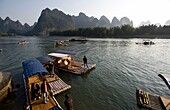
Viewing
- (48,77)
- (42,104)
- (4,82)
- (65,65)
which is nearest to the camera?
(42,104)

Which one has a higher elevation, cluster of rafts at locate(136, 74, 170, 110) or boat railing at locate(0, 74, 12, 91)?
boat railing at locate(0, 74, 12, 91)

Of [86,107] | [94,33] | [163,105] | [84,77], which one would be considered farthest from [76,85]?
[94,33]

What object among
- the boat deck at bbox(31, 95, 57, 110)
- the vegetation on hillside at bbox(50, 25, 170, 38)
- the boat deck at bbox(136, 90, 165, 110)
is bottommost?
the boat deck at bbox(136, 90, 165, 110)

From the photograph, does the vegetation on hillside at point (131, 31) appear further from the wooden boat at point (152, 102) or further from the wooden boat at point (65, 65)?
the wooden boat at point (152, 102)

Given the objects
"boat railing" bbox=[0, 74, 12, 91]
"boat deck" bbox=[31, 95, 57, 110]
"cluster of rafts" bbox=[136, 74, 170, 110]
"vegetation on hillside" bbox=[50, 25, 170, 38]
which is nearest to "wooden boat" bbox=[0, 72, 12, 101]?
"boat railing" bbox=[0, 74, 12, 91]

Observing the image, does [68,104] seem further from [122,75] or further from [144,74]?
[144,74]

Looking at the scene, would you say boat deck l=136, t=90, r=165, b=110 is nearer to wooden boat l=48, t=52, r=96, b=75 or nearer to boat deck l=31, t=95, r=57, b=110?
boat deck l=31, t=95, r=57, b=110

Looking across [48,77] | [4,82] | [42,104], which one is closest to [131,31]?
[48,77]

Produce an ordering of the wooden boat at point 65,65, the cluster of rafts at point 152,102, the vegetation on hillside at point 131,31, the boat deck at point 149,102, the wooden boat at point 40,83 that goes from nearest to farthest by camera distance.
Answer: the wooden boat at point 40,83, the cluster of rafts at point 152,102, the boat deck at point 149,102, the wooden boat at point 65,65, the vegetation on hillside at point 131,31

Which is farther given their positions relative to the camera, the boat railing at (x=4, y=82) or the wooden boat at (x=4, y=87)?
the boat railing at (x=4, y=82)

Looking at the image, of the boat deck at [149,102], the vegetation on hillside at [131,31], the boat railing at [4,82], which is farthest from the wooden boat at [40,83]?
the vegetation on hillside at [131,31]

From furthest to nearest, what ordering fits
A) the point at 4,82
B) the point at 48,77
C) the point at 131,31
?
the point at 131,31 < the point at 48,77 < the point at 4,82

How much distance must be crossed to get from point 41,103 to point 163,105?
13776 millimetres

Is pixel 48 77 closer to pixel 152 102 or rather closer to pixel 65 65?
pixel 65 65
